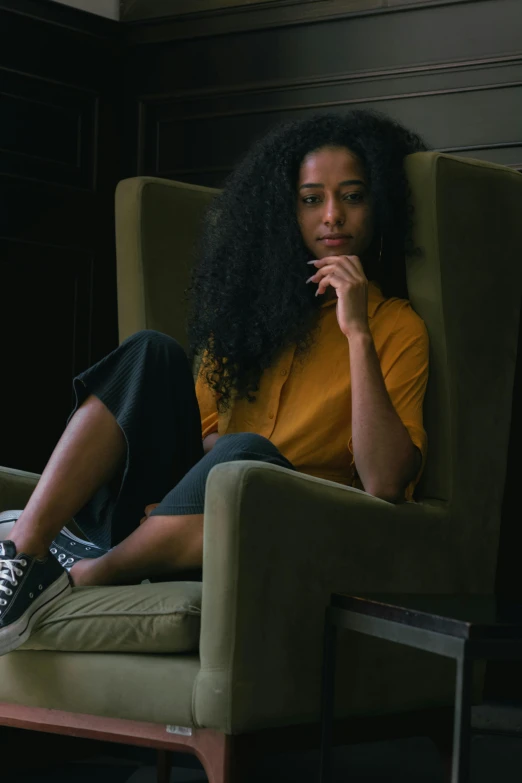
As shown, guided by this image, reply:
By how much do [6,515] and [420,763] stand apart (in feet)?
3.22

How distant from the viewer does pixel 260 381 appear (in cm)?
212

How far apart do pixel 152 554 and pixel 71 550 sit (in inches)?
7.9

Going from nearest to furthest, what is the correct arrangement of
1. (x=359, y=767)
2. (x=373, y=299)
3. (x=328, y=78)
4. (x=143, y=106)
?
(x=373, y=299)
(x=359, y=767)
(x=328, y=78)
(x=143, y=106)

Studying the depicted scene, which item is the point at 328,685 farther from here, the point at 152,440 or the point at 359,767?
the point at 359,767

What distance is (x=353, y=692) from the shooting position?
1.72 m

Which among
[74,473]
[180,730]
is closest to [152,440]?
[74,473]

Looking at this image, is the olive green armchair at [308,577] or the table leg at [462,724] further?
the olive green armchair at [308,577]

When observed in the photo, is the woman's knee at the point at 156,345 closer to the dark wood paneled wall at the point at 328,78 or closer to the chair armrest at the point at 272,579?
the chair armrest at the point at 272,579

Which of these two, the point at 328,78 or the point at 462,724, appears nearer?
the point at 462,724

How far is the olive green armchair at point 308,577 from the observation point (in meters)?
1.57

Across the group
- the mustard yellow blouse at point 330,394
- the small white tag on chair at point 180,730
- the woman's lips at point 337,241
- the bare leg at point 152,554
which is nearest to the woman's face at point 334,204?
the woman's lips at point 337,241

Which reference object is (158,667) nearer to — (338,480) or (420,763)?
(338,480)

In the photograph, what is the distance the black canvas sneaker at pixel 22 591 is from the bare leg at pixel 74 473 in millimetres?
27

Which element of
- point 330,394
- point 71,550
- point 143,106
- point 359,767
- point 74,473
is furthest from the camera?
point 143,106
